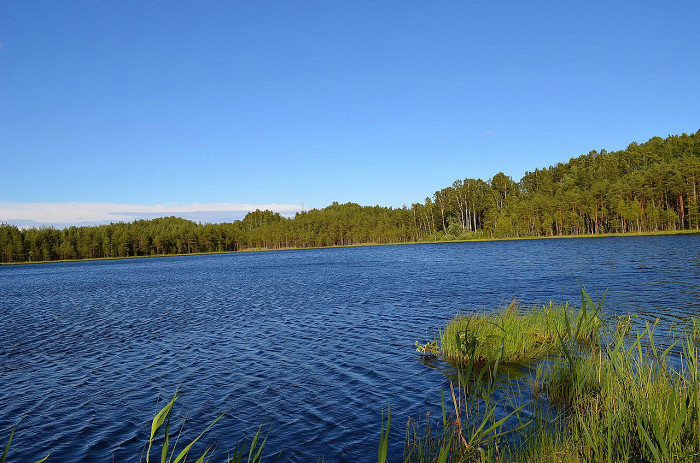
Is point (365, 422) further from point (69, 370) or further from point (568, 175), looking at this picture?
point (568, 175)

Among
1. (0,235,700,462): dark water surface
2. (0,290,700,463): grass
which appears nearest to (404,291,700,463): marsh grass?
(0,290,700,463): grass

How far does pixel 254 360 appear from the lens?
19891mm

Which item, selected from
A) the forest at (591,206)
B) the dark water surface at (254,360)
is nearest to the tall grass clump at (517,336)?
the dark water surface at (254,360)

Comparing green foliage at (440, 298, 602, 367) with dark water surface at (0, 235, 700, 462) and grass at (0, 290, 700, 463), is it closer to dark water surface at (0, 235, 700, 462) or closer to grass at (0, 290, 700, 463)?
grass at (0, 290, 700, 463)

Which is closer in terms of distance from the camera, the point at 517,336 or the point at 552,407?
the point at 552,407

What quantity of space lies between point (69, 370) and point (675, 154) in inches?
8591

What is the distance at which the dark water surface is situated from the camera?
492 inches

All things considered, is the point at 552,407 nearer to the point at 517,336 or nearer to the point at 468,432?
the point at 468,432

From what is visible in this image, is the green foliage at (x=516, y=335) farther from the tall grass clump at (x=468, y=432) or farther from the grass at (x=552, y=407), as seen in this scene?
the tall grass clump at (x=468, y=432)

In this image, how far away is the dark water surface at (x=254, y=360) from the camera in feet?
41.0

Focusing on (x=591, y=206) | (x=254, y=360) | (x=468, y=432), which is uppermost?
(x=591, y=206)

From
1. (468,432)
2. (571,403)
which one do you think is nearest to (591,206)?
(571,403)

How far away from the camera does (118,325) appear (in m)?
30.7

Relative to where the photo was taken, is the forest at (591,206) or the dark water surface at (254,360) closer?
the dark water surface at (254,360)
